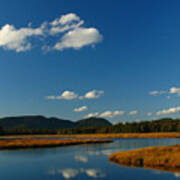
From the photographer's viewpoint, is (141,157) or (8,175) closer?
(8,175)

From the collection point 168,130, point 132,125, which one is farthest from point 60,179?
point 132,125

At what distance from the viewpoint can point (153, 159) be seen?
120 feet

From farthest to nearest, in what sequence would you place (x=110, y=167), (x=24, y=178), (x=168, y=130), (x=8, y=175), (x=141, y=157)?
1. (x=168, y=130)
2. (x=141, y=157)
3. (x=110, y=167)
4. (x=8, y=175)
5. (x=24, y=178)

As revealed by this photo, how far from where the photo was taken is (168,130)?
169m

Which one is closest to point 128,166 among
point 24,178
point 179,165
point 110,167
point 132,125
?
point 110,167

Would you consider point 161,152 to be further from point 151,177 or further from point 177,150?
point 151,177

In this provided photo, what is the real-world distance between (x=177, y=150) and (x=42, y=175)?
22.9 m

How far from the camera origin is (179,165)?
33.4 meters

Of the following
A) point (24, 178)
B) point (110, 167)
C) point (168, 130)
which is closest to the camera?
point (24, 178)

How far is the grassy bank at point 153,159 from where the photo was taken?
3412 cm

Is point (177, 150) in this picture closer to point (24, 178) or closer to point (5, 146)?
point (24, 178)

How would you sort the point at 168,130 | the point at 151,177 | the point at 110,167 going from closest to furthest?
the point at 151,177, the point at 110,167, the point at 168,130

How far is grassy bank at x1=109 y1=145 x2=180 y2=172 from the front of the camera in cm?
3412

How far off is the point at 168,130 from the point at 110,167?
144 m
